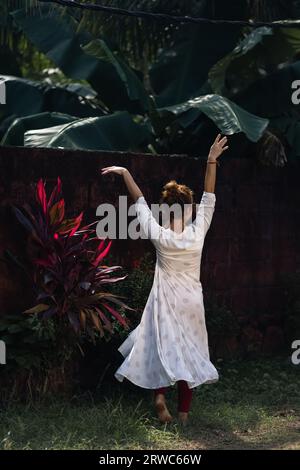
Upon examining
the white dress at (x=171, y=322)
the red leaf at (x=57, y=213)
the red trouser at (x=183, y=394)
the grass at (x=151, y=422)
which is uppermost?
the red leaf at (x=57, y=213)

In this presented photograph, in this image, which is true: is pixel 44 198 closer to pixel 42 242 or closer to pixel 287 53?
pixel 42 242

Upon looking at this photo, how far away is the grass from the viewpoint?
6.12 m

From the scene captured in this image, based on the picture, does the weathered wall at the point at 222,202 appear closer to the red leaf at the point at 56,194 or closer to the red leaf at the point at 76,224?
the red leaf at the point at 56,194

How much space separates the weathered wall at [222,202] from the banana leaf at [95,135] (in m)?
0.97

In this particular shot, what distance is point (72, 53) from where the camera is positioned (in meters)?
11.1

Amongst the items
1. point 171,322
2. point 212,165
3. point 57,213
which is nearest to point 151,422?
point 171,322

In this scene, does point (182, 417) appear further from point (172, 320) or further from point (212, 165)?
point (212, 165)

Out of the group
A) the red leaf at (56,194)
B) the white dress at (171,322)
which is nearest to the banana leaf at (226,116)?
the white dress at (171,322)

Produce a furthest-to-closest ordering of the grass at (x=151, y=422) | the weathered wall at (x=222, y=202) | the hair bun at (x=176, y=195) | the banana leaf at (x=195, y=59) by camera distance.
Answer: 1. the banana leaf at (x=195, y=59)
2. the weathered wall at (x=222, y=202)
3. the hair bun at (x=176, y=195)
4. the grass at (x=151, y=422)

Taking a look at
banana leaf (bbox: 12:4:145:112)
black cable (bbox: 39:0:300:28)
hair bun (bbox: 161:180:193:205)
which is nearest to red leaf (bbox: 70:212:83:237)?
hair bun (bbox: 161:180:193:205)

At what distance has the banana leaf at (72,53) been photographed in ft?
35.7

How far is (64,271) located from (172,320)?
86 cm

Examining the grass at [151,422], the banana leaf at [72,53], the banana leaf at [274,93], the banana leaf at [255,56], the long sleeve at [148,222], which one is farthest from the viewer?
the banana leaf at [72,53]

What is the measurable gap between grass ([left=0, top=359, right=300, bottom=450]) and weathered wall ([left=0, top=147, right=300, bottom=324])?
3.25ft
